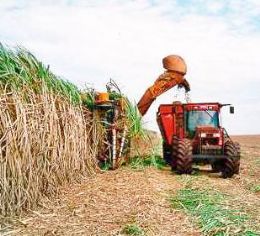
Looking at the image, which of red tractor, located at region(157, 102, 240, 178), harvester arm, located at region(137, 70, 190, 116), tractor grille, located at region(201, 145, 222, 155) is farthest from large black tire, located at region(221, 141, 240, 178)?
harvester arm, located at region(137, 70, 190, 116)

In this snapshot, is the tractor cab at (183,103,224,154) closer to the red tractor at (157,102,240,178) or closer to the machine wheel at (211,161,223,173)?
the red tractor at (157,102,240,178)

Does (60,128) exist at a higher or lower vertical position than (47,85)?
lower

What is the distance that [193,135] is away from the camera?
1462 cm

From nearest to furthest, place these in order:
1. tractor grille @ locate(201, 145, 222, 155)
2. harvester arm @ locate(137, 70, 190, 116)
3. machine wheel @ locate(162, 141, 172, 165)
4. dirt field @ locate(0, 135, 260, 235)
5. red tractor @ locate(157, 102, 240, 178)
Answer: dirt field @ locate(0, 135, 260, 235), red tractor @ locate(157, 102, 240, 178), tractor grille @ locate(201, 145, 222, 155), harvester arm @ locate(137, 70, 190, 116), machine wheel @ locate(162, 141, 172, 165)

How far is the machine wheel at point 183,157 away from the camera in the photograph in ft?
43.2

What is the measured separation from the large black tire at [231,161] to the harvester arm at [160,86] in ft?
7.63

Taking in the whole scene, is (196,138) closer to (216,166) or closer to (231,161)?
(231,161)

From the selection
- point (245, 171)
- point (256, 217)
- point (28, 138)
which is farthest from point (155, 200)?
point (245, 171)

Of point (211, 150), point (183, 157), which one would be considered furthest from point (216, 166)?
point (183, 157)

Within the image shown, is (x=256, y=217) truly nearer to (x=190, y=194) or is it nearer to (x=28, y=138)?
(x=190, y=194)

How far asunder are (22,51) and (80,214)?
3048 millimetres

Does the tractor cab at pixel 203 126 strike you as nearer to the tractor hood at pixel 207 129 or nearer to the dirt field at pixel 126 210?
the tractor hood at pixel 207 129

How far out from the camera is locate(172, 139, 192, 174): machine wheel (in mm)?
13180

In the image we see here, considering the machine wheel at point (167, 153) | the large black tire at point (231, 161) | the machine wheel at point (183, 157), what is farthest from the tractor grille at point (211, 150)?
the machine wheel at point (167, 153)
